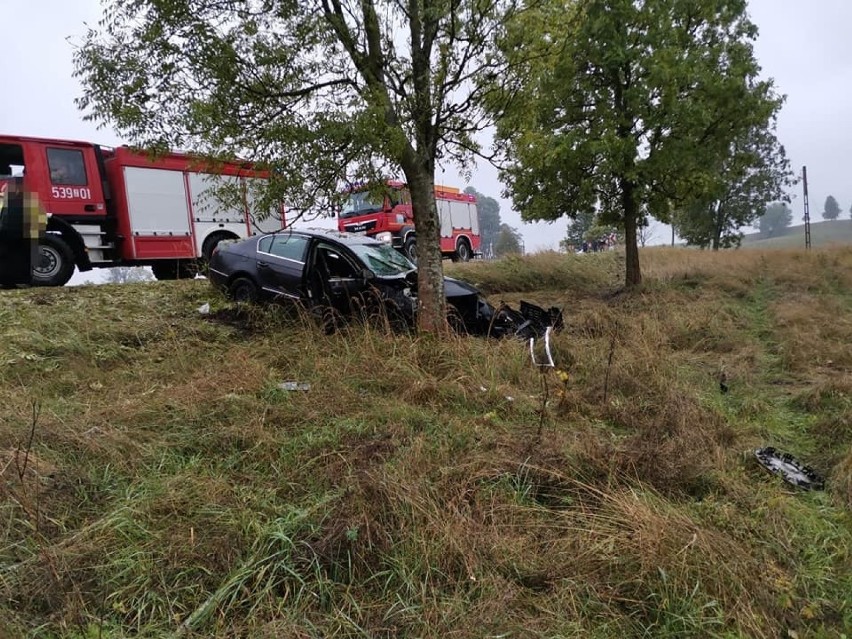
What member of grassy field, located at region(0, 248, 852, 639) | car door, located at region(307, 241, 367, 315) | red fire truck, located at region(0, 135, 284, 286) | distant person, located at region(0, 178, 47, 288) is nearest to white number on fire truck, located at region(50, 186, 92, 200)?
red fire truck, located at region(0, 135, 284, 286)

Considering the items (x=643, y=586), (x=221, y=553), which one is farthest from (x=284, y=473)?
(x=643, y=586)

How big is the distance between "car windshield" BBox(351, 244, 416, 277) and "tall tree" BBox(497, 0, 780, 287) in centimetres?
348

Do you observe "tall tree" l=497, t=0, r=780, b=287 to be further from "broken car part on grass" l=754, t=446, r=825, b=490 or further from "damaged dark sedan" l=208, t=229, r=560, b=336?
"broken car part on grass" l=754, t=446, r=825, b=490

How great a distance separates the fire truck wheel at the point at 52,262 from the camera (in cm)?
773

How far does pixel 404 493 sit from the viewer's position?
264cm

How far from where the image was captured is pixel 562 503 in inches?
112

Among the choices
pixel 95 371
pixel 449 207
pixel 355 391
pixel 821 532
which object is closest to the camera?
pixel 821 532

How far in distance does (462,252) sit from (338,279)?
11.0 m

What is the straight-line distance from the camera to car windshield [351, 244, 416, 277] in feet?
23.0

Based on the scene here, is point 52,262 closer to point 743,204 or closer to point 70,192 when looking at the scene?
point 70,192

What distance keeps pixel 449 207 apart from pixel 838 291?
34.9 ft

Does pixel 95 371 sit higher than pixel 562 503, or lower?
higher

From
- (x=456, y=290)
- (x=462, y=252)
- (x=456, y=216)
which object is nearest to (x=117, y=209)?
(x=456, y=290)

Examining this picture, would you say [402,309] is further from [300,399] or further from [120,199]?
[120,199]
